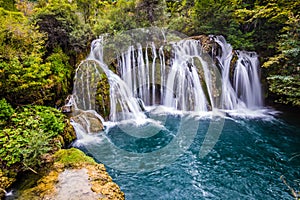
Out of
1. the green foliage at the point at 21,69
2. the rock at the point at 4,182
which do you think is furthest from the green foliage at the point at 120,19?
the rock at the point at 4,182

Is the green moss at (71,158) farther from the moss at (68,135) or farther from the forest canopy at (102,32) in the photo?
the forest canopy at (102,32)

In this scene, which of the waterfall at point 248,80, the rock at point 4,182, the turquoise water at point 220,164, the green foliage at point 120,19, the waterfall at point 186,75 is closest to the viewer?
the rock at point 4,182

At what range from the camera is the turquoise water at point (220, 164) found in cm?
556

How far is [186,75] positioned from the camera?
12.6 metres

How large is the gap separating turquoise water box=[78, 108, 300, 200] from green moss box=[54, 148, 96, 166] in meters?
1.49

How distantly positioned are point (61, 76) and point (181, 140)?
658cm

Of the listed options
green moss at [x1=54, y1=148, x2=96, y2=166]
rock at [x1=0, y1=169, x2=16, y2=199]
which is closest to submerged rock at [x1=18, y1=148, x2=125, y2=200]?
green moss at [x1=54, y1=148, x2=96, y2=166]

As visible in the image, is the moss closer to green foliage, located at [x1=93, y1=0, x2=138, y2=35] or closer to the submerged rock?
the submerged rock

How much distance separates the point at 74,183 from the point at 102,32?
37.4 ft

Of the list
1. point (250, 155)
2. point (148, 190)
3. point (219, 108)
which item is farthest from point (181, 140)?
point (219, 108)

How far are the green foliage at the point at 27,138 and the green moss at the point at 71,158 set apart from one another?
31 centimetres

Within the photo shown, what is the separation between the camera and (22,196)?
4.10m

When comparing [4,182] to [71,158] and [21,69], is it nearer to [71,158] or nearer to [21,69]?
[71,158]

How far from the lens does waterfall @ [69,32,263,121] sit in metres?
12.3
